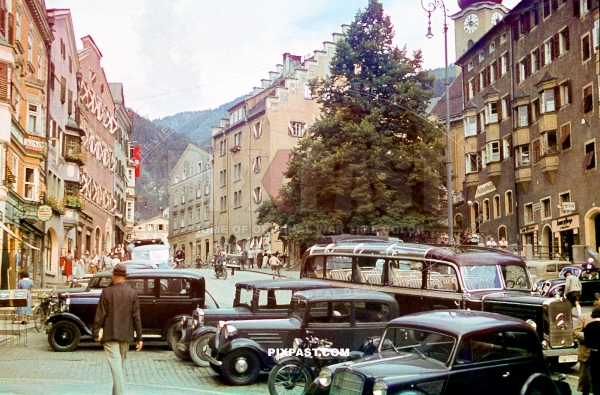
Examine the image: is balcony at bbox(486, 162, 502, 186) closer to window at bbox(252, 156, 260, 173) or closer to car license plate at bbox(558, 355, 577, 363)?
window at bbox(252, 156, 260, 173)

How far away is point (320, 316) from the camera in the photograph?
1429cm

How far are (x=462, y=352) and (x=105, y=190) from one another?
2236 inches

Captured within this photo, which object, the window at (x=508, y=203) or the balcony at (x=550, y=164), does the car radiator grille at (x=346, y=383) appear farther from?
the window at (x=508, y=203)

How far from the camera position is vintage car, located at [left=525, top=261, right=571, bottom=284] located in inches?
1319

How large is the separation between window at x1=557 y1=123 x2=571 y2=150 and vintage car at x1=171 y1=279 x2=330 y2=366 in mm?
31956

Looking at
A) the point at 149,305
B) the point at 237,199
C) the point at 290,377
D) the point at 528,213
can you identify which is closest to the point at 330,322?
the point at 290,377

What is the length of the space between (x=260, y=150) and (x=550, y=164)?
31488 mm

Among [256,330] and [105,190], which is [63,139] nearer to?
[105,190]

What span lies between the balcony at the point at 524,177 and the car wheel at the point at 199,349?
3773 centimetres

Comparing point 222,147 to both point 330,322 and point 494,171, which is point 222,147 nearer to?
point 494,171

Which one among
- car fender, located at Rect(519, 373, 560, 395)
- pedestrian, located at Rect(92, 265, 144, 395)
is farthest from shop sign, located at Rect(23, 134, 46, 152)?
car fender, located at Rect(519, 373, 560, 395)

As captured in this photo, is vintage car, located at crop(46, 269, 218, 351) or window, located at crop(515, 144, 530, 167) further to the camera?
window, located at crop(515, 144, 530, 167)

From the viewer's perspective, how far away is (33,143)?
1491 inches

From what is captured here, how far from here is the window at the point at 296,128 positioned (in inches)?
2795
